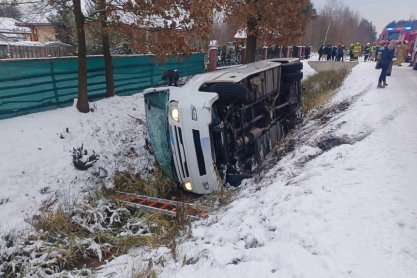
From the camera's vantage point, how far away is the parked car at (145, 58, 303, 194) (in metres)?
4.96

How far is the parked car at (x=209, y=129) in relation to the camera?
4.96 metres

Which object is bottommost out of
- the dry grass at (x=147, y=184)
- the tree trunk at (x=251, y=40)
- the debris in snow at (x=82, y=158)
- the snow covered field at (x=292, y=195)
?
the dry grass at (x=147, y=184)

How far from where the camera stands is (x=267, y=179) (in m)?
5.19

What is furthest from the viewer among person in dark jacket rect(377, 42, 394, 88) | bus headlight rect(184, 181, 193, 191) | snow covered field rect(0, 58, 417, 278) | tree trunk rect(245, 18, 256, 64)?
tree trunk rect(245, 18, 256, 64)

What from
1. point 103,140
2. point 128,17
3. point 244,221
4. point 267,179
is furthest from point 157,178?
point 128,17

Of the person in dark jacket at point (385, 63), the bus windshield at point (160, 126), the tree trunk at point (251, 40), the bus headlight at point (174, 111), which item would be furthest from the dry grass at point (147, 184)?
the person in dark jacket at point (385, 63)

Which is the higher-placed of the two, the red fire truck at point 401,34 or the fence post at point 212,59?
the red fire truck at point 401,34

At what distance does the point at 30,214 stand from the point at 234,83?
4001 mm

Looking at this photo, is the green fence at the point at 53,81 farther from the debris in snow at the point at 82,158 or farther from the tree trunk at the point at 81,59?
the debris in snow at the point at 82,158

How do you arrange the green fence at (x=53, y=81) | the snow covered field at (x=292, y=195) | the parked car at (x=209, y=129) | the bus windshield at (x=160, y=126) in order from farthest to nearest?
the green fence at (x=53, y=81) → the bus windshield at (x=160, y=126) → the parked car at (x=209, y=129) → the snow covered field at (x=292, y=195)

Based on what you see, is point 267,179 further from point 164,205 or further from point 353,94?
point 353,94

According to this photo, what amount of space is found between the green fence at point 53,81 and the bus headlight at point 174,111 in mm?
4556

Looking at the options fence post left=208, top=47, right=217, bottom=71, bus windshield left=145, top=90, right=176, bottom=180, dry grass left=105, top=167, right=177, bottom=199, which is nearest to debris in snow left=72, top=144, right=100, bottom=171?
dry grass left=105, top=167, right=177, bottom=199

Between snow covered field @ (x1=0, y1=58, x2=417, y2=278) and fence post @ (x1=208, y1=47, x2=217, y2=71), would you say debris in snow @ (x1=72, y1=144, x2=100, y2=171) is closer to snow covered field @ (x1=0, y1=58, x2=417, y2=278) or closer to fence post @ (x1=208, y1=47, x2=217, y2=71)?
snow covered field @ (x1=0, y1=58, x2=417, y2=278)
